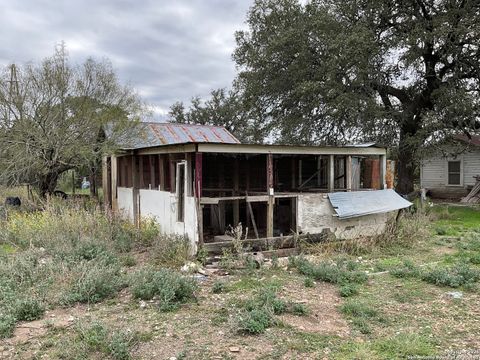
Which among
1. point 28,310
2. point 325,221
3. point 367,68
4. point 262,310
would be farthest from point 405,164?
point 28,310

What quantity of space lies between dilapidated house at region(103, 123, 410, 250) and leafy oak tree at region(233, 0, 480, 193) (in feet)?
13.5

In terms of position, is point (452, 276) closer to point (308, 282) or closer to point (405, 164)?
point (308, 282)

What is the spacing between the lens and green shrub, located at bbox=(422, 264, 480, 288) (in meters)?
5.88

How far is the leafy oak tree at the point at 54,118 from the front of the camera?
11.5 meters

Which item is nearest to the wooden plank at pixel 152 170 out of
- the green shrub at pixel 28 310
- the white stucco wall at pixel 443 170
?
the green shrub at pixel 28 310

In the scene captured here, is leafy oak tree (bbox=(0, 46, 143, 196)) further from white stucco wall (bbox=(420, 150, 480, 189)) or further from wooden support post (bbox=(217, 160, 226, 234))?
white stucco wall (bbox=(420, 150, 480, 189))

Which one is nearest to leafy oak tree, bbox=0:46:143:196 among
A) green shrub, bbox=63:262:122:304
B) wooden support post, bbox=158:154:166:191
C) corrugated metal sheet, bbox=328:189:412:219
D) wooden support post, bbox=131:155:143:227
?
wooden support post, bbox=131:155:143:227

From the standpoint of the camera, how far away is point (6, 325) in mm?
4195

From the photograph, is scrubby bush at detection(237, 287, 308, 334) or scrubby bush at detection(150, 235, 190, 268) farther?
scrubby bush at detection(150, 235, 190, 268)

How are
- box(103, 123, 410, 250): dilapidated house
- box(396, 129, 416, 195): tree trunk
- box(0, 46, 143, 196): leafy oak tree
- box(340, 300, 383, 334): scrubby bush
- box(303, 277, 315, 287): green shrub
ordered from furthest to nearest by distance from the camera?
box(396, 129, 416, 195): tree trunk < box(0, 46, 143, 196): leafy oak tree < box(103, 123, 410, 250): dilapidated house < box(303, 277, 315, 287): green shrub < box(340, 300, 383, 334): scrubby bush

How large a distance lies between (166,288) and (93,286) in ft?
3.28

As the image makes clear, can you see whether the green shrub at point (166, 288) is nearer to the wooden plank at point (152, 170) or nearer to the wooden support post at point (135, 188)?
Result: the wooden plank at point (152, 170)

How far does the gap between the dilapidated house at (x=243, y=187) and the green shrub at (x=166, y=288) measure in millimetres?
1894

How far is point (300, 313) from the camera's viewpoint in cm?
470
